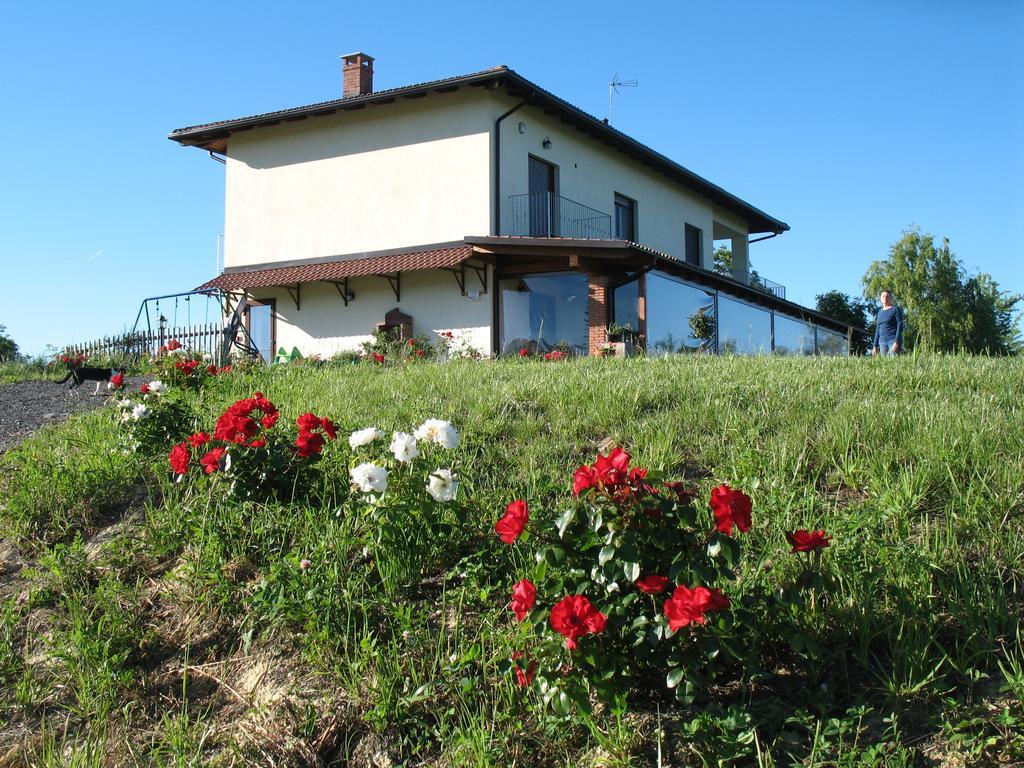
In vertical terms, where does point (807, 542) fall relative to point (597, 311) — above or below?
below

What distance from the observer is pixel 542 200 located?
18312mm

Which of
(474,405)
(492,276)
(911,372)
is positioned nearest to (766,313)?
(492,276)

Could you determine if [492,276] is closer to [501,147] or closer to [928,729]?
[501,147]

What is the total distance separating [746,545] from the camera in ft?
10.8

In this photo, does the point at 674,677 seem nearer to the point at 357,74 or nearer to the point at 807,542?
the point at 807,542

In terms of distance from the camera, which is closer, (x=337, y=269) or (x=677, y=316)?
(x=677, y=316)

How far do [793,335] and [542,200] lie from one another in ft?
32.3

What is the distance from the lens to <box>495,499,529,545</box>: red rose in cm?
258

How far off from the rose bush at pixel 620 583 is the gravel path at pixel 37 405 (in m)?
5.57

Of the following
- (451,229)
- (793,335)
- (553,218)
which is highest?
(553,218)

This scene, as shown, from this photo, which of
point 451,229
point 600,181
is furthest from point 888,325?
point 600,181

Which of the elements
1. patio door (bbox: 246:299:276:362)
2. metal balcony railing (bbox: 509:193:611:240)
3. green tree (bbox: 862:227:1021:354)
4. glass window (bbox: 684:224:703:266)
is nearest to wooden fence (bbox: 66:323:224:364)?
patio door (bbox: 246:299:276:362)

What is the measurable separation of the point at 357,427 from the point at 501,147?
13.1 metres

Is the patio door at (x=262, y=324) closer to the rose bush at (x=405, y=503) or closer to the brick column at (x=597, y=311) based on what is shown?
the brick column at (x=597, y=311)
